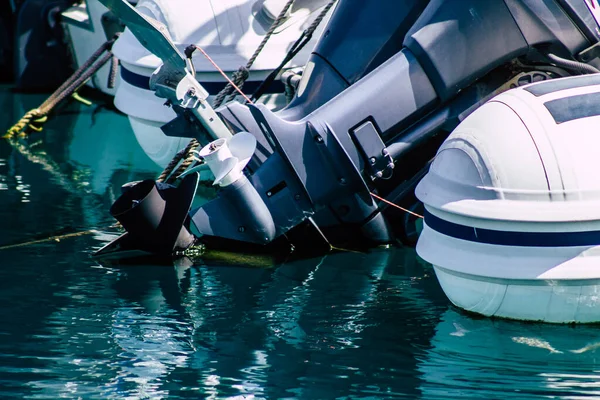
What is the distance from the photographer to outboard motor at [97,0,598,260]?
428cm

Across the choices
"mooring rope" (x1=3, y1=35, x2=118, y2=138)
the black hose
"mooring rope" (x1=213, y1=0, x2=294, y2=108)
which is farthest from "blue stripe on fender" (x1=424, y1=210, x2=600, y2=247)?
"mooring rope" (x1=3, y1=35, x2=118, y2=138)

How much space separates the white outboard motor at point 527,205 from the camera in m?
3.47

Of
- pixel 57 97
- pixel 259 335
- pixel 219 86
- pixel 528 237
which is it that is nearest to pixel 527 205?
pixel 528 237

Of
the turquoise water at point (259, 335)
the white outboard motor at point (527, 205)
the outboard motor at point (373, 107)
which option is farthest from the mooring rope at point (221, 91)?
the white outboard motor at point (527, 205)

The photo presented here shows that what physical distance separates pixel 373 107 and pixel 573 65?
83cm

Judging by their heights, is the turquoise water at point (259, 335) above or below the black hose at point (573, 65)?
below

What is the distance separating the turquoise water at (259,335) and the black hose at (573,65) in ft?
3.32

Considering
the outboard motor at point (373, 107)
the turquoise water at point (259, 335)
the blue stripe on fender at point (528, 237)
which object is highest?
the outboard motor at point (373, 107)

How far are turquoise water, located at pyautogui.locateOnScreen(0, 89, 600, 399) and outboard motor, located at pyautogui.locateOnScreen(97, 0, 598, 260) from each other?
11.9 inches

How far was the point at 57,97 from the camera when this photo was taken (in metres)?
7.75

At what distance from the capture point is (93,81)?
890cm

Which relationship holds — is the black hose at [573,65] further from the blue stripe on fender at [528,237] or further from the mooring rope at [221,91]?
the mooring rope at [221,91]

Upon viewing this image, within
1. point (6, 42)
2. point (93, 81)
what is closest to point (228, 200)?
point (93, 81)

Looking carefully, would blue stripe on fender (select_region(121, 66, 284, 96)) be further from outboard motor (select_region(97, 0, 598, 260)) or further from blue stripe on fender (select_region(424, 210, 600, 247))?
blue stripe on fender (select_region(424, 210, 600, 247))
